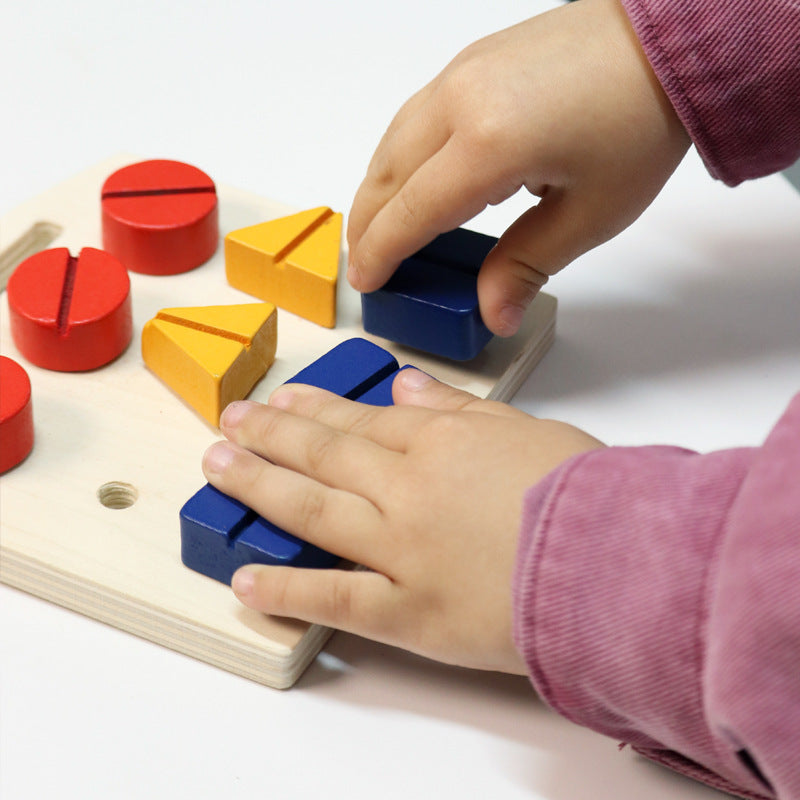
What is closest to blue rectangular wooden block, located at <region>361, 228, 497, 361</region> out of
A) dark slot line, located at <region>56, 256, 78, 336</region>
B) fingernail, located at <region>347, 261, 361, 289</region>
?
fingernail, located at <region>347, 261, 361, 289</region>

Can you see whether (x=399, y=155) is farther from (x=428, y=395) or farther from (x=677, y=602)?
(x=677, y=602)

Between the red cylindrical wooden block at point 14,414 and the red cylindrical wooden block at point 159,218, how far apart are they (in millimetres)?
218

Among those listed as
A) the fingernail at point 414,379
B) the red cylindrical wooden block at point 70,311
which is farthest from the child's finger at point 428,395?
the red cylindrical wooden block at point 70,311

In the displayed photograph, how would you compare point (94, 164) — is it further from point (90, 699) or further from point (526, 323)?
point (90, 699)

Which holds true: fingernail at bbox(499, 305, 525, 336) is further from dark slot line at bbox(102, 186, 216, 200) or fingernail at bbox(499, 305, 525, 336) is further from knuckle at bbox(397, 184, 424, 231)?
dark slot line at bbox(102, 186, 216, 200)

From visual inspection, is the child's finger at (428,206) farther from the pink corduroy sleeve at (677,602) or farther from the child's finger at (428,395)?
the pink corduroy sleeve at (677,602)

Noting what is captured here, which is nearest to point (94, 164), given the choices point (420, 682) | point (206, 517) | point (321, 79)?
point (321, 79)

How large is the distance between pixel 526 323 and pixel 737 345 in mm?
191

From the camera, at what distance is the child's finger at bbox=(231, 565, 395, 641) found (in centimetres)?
73

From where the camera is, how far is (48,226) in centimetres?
110

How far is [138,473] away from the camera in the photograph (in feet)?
2.82

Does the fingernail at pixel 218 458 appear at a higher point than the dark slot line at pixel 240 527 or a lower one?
higher

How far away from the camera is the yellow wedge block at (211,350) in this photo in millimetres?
893

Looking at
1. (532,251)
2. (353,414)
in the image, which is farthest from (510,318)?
(353,414)
